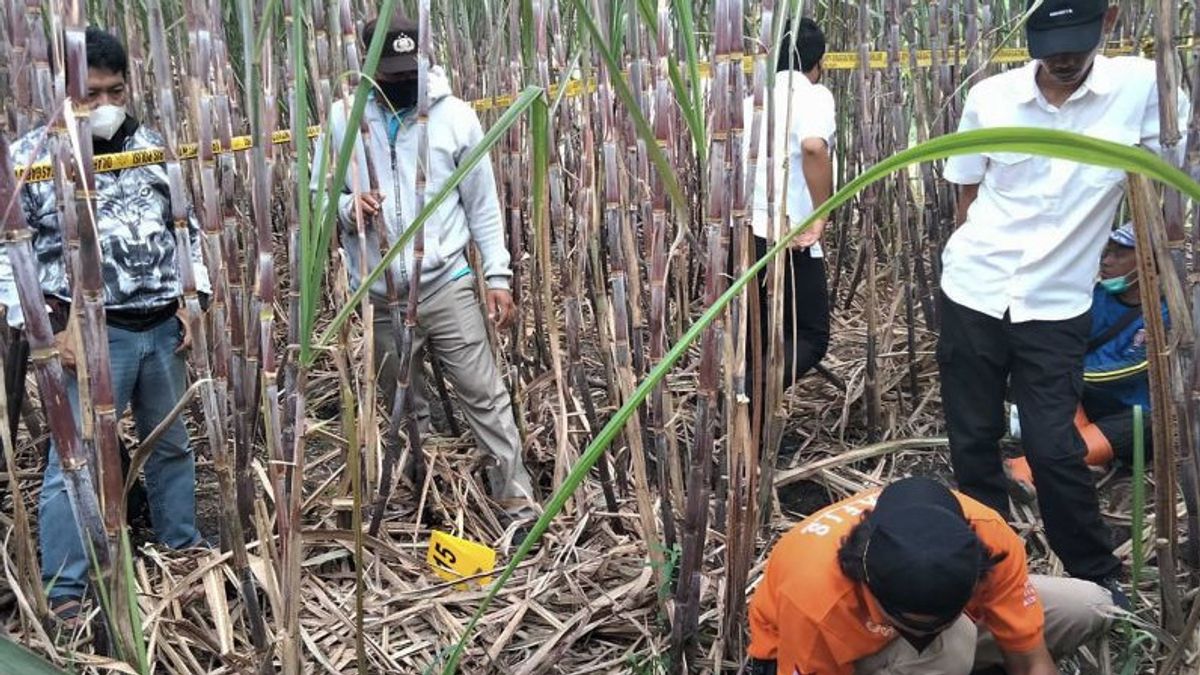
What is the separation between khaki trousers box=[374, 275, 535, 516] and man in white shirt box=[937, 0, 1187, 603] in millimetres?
938

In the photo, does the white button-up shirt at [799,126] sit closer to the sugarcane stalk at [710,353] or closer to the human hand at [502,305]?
the human hand at [502,305]

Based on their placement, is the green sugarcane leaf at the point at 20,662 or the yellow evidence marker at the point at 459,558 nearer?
the green sugarcane leaf at the point at 20,662

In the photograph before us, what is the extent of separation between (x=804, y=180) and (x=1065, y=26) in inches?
31.6

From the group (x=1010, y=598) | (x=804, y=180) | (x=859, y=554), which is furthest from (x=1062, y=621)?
(x=804, y=180)

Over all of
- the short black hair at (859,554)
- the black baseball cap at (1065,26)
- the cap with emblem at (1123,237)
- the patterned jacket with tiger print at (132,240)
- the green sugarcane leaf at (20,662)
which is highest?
the black baseball cap at (1065,26)

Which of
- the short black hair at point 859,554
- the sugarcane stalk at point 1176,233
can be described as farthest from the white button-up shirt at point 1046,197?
the short black hair at point 859,554

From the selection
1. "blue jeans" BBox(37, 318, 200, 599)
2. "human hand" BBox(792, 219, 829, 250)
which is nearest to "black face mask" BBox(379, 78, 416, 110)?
"blue jeans" BBox(37, 318, 200, 599)

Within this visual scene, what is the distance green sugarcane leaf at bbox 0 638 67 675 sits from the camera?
0.32 metres

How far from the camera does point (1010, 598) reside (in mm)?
1370

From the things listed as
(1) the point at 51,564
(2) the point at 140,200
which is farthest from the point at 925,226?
(1) the point at 51,564

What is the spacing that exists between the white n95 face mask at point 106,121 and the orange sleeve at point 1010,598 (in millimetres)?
1552

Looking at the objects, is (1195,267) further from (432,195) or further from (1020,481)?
(432,195)

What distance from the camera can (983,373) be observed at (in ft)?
5.88

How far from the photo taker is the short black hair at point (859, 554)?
127 cm
